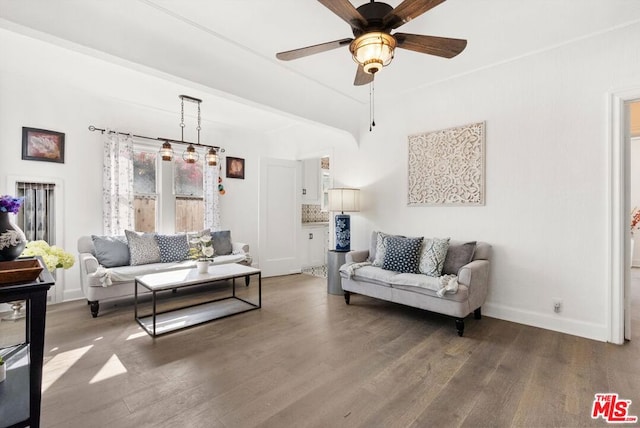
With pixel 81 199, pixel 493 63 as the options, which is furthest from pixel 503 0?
pixel 81 199

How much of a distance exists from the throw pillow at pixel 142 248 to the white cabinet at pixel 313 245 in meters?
2.70

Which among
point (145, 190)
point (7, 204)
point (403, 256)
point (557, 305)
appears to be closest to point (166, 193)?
point (145, 190)

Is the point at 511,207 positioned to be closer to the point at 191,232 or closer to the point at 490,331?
the point at 490,331

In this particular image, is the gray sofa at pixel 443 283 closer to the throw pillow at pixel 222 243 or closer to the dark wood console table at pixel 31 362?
the throw pillow at pixel 222 243

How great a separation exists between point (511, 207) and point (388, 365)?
219 centimetres

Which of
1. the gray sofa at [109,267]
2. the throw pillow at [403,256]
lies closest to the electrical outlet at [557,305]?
the throw pillow at [403,256]

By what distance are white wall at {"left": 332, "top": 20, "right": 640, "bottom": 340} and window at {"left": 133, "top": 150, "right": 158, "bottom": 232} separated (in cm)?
406

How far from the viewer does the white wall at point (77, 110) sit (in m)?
3.25

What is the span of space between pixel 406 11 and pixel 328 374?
2.44 metres

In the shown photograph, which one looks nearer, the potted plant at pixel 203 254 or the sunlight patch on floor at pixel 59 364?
the sunlight patch on floor at pixel 59 364

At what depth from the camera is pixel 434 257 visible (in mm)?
3346

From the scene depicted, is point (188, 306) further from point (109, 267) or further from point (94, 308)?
point (109, 267)

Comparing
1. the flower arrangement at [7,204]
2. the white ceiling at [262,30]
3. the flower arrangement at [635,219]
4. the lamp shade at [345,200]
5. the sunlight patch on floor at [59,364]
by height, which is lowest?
the sunlight patch on floor at [59,364]

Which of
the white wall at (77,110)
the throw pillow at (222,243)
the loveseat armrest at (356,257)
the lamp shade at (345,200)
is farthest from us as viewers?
the throw pillow at (222,243)
